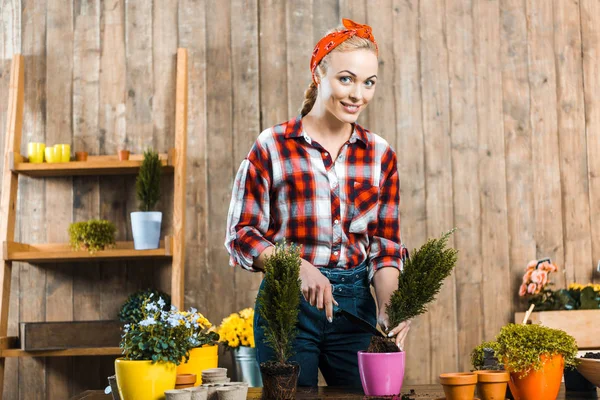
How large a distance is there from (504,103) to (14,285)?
2.47m

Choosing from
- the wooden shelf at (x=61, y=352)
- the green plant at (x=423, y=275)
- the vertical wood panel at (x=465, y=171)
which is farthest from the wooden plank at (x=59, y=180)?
the green plant at (x=423, y=275)

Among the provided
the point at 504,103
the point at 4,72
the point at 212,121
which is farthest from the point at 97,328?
the point at 504,103

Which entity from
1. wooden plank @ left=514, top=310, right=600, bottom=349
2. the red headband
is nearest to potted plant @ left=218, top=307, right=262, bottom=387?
wooden plank @ left=514, top=310, right=600, bottom=349

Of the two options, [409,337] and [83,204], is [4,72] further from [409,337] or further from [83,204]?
[409,337]

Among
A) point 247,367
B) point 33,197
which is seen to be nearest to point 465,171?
point 247,367

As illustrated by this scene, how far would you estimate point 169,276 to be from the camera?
3396mm

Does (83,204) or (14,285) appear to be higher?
(83,204)

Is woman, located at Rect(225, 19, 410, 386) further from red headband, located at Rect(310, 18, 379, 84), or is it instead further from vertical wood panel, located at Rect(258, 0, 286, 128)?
vertical wood panel, located at Rect(258, 0, 286, 128)

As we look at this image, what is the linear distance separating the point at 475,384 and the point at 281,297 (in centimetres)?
39

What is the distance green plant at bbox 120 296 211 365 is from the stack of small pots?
0.49 m

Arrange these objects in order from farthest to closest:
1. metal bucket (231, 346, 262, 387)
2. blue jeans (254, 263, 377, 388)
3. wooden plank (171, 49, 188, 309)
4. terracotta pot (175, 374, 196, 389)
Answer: wooden plank (171, 49, 188, 309)
metal bucket (231, 346, 262, 387)
blue jeans (254, 263, 377, 388)
terracotta pot (175, 374, 196, 389)

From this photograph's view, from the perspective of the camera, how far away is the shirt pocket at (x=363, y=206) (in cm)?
181

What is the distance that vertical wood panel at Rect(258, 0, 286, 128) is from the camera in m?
3.45

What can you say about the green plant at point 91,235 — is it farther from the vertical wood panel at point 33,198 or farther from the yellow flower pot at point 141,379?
the yellow flower pot at point 141,379
